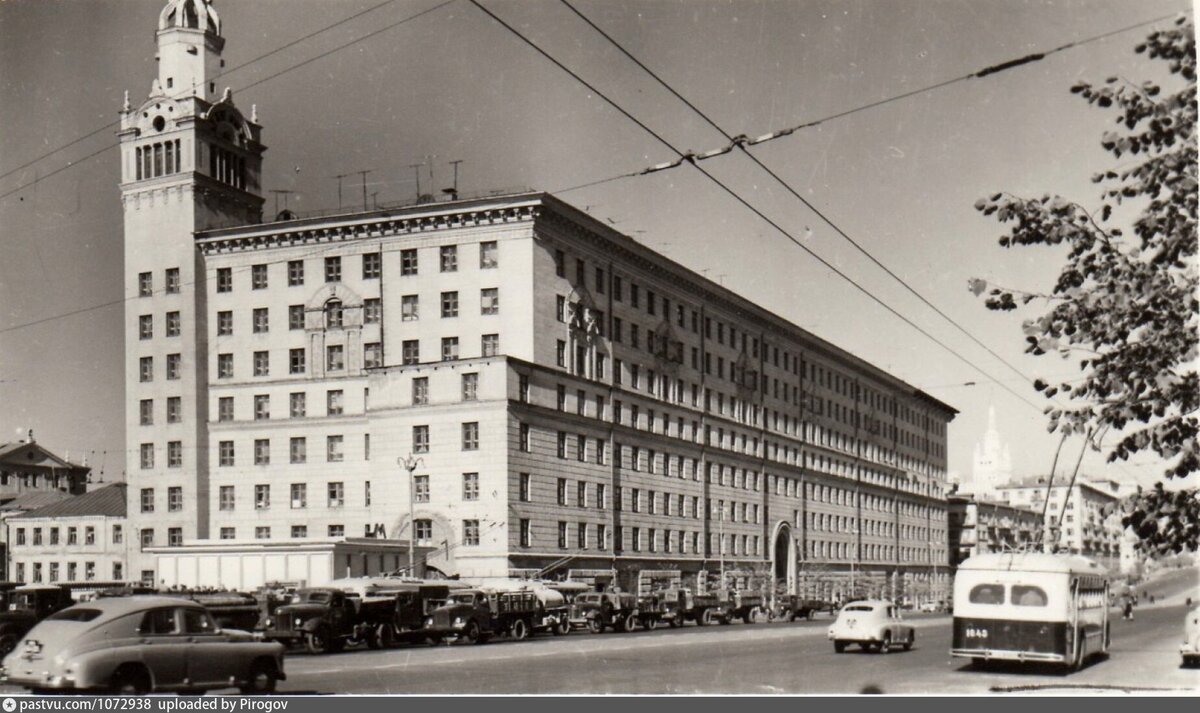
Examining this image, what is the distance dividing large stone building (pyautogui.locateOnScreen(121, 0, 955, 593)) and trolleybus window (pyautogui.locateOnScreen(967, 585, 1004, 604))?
36.4 m

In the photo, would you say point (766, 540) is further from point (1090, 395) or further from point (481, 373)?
point (1090, 395)

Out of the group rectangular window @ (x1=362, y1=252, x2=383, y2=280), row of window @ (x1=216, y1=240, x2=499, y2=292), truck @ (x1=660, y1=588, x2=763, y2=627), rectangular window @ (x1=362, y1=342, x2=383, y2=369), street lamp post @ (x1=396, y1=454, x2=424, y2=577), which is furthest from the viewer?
rectangular window @ (x1=362, y1=252, x2=383, y2=280)

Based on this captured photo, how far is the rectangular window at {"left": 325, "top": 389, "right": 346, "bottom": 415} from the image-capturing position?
69.4 metres

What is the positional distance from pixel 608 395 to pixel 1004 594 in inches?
1806

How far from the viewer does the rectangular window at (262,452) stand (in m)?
70.3

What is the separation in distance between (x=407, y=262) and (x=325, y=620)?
36006 millimetres

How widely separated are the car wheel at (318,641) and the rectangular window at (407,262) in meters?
35.7

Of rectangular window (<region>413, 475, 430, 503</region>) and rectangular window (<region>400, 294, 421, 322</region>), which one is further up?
rectangular window (<region>400, 294, 421, 322</region>)

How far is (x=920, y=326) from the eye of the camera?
3531 centimetres

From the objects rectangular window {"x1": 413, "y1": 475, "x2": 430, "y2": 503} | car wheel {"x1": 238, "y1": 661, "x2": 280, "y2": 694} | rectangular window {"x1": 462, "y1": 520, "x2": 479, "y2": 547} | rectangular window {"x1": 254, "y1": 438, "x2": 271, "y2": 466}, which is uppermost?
rectangular window {"x1": 254, "y1": 438, "x2": 271, "y2": 466}

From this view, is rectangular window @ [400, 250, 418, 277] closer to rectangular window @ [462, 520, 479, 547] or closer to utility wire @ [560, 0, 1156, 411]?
rectangular window @ [462, 520, 479, 547]

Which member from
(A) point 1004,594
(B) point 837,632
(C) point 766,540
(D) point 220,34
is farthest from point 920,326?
(C) point 766,540

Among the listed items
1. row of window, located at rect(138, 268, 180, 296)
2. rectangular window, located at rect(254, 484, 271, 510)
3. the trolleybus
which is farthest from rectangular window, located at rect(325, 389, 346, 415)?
the trolleybus

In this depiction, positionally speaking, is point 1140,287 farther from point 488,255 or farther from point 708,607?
point 488,255
